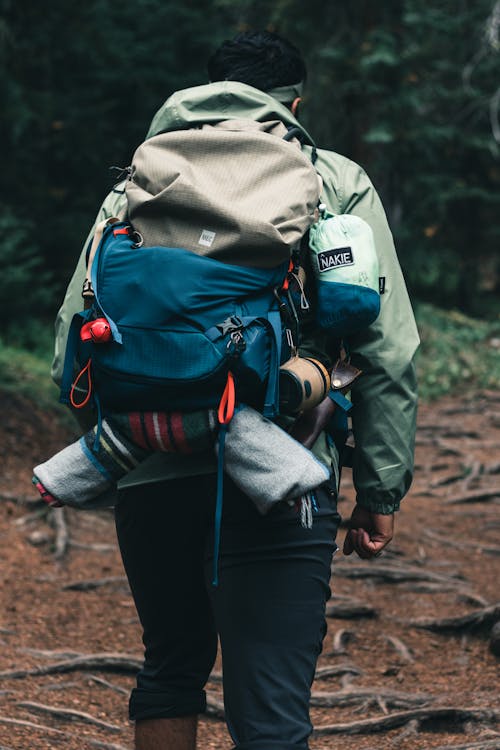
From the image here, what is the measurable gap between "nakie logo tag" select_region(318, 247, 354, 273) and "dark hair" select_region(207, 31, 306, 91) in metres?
0.56

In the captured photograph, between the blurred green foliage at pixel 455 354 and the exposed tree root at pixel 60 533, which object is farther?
the blurred green foliage at pixel 455 354

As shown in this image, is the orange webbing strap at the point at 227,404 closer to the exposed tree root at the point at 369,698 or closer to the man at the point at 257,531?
the man at the point at 257,531

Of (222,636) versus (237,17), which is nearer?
(222,636)

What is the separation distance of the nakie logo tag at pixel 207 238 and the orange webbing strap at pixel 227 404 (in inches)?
11.4

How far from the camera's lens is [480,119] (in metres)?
17.9

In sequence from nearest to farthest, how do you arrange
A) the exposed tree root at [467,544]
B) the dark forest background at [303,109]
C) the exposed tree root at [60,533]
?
1. the exposed tree root at [60,533]
2. the exposed tree root at [467,544]
3. the dark forest background at [303,109]

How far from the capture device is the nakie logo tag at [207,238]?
2049 mm

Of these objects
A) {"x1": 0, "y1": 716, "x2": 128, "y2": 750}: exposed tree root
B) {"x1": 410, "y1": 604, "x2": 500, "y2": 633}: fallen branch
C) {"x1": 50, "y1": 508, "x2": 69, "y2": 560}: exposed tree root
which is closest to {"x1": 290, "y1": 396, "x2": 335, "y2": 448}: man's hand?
{"x1": 0, "y1": 716, "x2": 128, "y2": 750}: exposed tree root

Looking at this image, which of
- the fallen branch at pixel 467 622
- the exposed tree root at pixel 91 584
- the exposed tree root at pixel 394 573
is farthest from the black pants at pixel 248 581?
the exposed tree root at pixel 394 573

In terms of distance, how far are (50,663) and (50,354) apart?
8.39 metres

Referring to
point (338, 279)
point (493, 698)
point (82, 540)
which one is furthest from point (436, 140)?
point (338, 279)

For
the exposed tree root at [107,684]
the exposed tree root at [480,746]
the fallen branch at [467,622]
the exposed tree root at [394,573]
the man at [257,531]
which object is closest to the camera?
the man at [257,531]

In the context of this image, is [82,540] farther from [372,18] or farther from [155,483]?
[372,18]

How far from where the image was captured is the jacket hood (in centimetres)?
229
